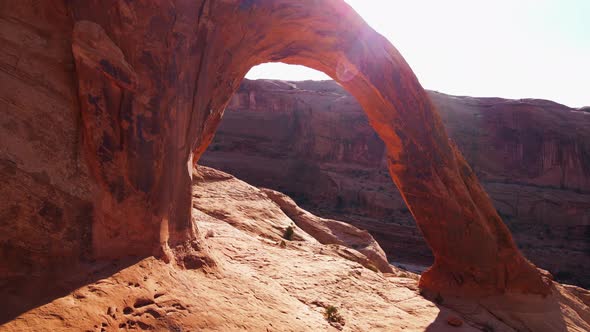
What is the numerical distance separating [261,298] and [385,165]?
3243 centimetres

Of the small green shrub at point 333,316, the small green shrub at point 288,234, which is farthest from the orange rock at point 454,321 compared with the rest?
the small green shrub at point 288,234

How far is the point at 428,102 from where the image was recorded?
328 inches

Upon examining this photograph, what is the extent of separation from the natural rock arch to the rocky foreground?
38 centimetres

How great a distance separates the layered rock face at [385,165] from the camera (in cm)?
2825

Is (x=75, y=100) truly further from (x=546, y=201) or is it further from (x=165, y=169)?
(x=546, y=201)

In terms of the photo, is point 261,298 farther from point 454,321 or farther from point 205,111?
point 454,321

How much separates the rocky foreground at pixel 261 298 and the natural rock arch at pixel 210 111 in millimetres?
375

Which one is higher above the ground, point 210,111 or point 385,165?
point 210,111

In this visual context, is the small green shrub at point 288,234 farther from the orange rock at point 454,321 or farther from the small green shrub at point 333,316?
the small green shrub at point 333,316

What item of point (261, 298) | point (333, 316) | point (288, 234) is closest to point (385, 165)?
point (288, 234)

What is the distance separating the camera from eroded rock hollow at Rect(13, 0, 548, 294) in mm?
3611

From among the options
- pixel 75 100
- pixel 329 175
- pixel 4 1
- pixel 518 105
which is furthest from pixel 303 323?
pixel 518 105

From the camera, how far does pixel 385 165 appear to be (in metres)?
35.7

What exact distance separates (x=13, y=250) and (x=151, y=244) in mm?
1199
